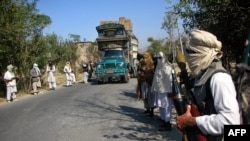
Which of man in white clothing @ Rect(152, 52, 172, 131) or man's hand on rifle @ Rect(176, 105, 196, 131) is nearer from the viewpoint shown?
man's hand on rifle @ Rect(176, 105, 196, 131)

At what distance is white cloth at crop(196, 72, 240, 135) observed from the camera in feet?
7.47

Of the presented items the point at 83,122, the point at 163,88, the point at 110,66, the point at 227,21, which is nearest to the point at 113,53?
the point at 110,66

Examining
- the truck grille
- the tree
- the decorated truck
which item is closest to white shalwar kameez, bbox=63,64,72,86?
the decorated truck

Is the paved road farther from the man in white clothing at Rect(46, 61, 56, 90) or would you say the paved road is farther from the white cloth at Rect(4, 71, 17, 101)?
the man in white clothing at Rect(46, 61, 56, 90)

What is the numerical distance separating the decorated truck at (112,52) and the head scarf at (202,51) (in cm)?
1775

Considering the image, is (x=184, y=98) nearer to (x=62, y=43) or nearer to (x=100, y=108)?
(x=100, y=108)

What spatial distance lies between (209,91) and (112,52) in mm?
20164

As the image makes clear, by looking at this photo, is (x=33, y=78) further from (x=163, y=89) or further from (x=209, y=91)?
(x=209, y=91)

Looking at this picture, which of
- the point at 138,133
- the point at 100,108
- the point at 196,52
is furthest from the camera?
the point at 100,108

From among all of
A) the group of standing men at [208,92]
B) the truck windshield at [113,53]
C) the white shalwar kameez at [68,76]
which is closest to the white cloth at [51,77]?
the white shalwar kameez at [68,76]

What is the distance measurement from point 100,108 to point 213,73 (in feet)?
30.2

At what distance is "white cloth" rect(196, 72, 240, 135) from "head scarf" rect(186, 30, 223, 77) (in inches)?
6.9

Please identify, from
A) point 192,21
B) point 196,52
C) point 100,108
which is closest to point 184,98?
point 196,52

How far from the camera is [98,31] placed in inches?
955
